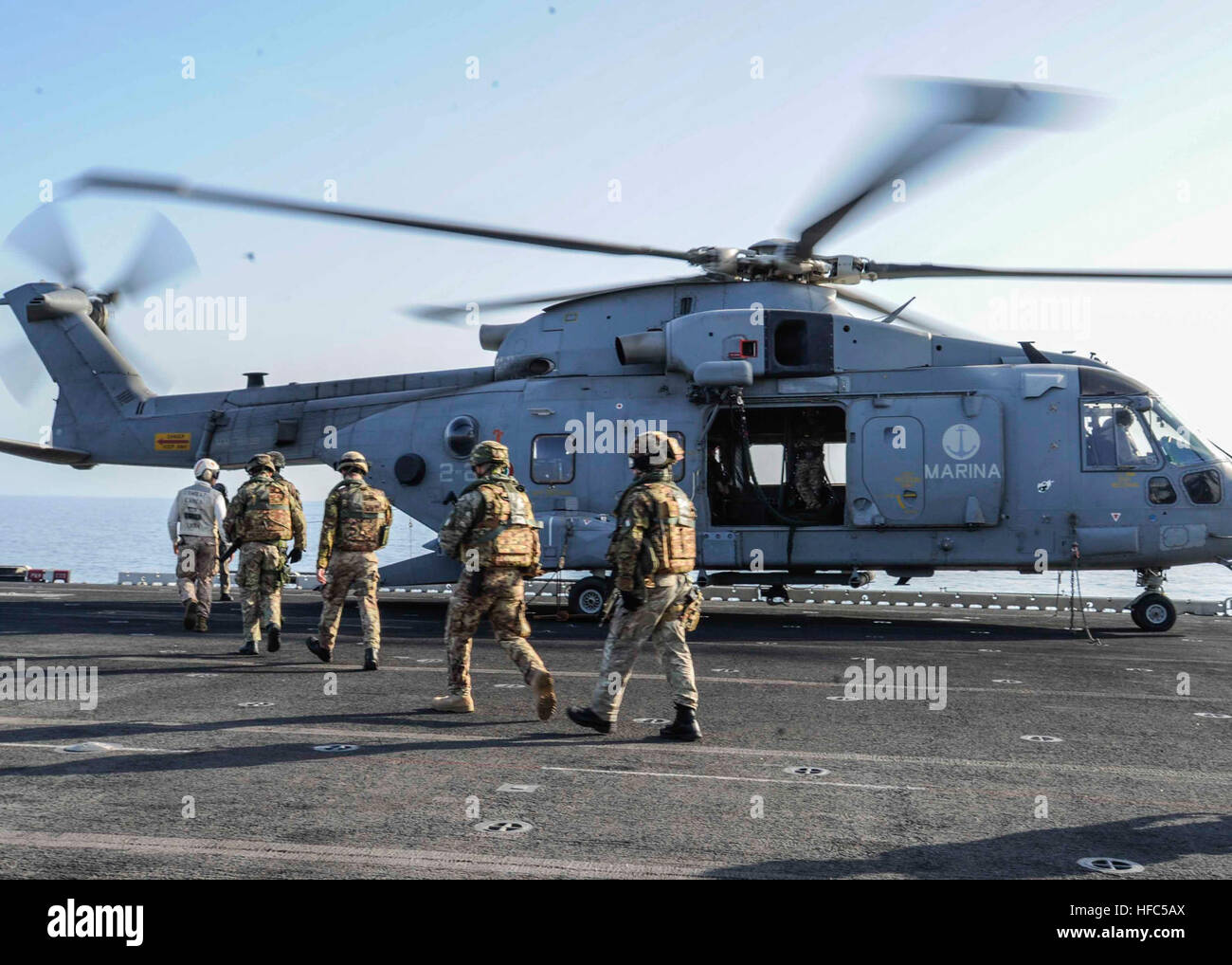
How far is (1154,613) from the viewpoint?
50.5 feet

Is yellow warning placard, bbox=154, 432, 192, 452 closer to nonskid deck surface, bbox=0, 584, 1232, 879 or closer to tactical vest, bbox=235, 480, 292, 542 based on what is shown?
nonskid deck surface, bbox=0, 584, 1232, 879

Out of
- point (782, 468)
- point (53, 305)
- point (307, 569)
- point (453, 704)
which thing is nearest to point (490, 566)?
point (453, 704)

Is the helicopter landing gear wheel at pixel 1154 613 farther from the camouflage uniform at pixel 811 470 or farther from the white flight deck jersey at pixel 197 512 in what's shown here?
the white flight deck jersey at pixel 197 512

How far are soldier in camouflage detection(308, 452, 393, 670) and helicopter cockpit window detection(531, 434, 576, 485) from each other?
18.8 feet

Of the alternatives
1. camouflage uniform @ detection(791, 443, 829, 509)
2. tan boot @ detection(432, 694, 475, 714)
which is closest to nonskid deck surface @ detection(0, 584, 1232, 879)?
tan boot @ detection(432, 694, 475, 714)

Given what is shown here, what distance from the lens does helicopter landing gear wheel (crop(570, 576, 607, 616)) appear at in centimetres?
1566

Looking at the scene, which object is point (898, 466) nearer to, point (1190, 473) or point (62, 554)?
point (1190, 473)

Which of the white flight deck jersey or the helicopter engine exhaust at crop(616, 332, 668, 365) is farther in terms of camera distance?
the helicopter engine exhaust at crop(616, 332, 668, 365)

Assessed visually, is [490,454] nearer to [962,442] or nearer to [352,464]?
[352,464]

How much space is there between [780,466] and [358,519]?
7.84m

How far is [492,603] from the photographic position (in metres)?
7.79

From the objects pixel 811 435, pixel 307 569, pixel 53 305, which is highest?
pixel 53 305
